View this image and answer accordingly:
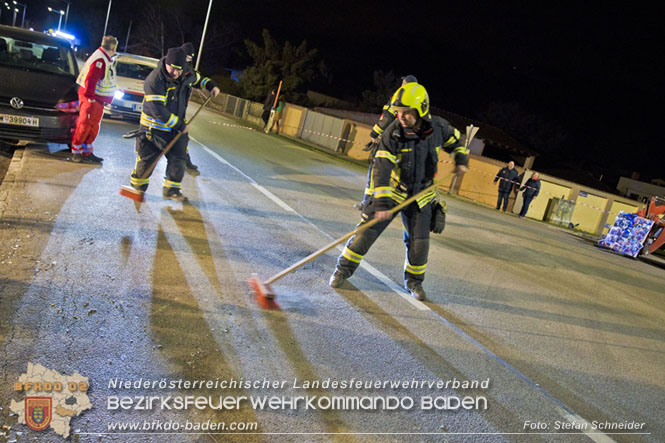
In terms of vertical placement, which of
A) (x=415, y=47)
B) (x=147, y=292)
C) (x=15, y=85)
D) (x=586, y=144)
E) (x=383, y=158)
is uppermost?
(x=415, y=47)

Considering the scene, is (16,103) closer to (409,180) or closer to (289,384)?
(409,180)

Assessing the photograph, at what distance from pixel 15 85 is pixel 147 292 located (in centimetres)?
599

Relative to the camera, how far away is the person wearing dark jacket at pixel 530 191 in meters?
16.8

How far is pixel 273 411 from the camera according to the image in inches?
116

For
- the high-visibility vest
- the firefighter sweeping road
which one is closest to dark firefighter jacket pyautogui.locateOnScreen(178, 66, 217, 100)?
the firefighter sweeping road

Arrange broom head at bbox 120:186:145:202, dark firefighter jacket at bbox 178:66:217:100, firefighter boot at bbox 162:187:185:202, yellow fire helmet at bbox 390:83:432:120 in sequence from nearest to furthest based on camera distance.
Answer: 1. yellow fire helmet at bbox 390:83:432:120
2. broom head at bbox 120:186:145:202
3. dark firefighter jacket at bbox 178:66:217:100
4. firefighter boot at bbox 162:187:185:202

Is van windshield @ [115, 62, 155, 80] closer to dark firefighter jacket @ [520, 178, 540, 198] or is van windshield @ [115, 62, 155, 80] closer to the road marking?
the road marking

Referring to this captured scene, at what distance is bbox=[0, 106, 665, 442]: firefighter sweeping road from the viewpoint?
9.63 feet

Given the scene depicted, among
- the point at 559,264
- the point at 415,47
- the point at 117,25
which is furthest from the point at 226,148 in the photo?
the point at 117,25

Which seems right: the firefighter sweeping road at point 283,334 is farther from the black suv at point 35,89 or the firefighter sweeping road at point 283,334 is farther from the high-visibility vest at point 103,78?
the high-visibility vest at point 103,78

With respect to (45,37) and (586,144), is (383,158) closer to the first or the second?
(45,37)

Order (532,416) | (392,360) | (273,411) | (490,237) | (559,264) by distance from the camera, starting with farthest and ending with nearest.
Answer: (490,237) → (559,264) → (392,360) → (532,416) → (273,411)

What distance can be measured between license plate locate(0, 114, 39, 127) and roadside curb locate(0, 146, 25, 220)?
585mm

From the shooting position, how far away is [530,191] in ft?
55.1
